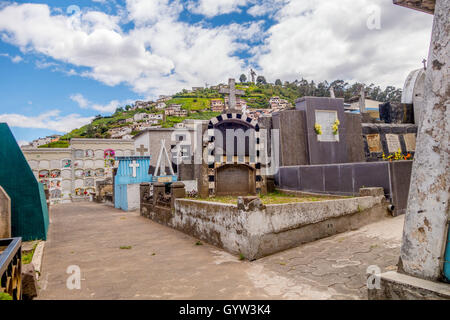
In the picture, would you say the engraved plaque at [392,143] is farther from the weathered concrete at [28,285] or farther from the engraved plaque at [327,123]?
the weathered concrete at [28,285]

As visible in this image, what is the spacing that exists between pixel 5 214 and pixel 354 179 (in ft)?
27.3

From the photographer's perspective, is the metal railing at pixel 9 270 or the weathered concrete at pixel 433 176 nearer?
the metal railing at pixel 9 270

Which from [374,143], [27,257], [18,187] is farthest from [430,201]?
[374,143]

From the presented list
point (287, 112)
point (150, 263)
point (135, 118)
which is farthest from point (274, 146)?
point (135, 118)

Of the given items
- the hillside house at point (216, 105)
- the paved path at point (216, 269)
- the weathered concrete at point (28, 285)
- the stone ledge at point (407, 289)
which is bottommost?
the paved path at point (216, 269)

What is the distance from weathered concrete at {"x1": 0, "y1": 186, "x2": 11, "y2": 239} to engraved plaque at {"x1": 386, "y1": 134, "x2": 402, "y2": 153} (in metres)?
13.5

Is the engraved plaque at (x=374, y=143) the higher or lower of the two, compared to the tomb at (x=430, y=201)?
higher

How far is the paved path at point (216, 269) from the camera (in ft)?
11.4

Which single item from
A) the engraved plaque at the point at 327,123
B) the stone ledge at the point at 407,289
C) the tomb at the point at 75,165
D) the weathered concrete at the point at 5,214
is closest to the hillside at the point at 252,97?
the tomb at the point at 75,165

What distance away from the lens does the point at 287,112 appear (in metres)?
11.7

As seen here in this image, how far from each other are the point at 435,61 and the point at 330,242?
12.5 ft

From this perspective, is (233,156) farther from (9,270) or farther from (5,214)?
(9,270)

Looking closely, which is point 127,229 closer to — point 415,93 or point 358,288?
point 358,288

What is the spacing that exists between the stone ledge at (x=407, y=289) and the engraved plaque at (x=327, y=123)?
1017cm
